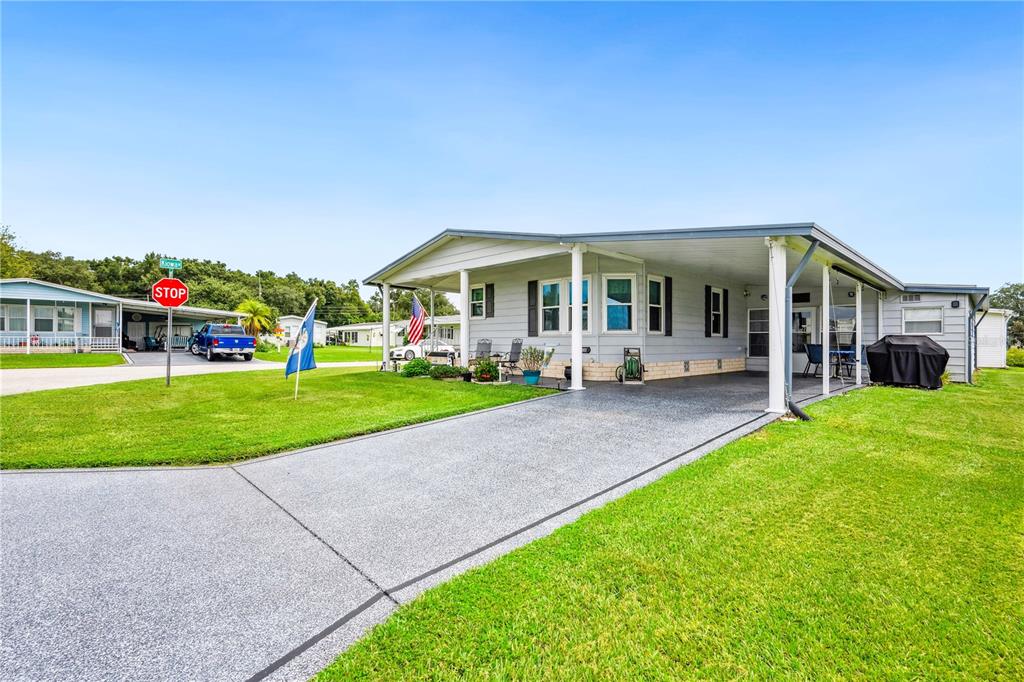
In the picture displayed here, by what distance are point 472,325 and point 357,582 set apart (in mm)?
11471

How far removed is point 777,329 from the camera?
632 cm

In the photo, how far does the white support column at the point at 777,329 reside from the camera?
6.23 meters

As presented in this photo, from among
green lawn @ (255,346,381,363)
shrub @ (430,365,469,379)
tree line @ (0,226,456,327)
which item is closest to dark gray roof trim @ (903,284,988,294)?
shrub @ (430,365,469,379)

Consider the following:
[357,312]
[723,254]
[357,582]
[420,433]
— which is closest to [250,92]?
[420,433]

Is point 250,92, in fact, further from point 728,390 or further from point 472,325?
point 728,390

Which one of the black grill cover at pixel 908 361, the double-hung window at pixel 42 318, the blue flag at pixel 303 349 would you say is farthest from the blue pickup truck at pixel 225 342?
the black grill cover at pixel 908 361

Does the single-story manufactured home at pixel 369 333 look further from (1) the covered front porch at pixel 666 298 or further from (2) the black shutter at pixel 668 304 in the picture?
(2) the black shutter at pixel 668 304

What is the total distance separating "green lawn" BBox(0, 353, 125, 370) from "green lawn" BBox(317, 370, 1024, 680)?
20.8 m

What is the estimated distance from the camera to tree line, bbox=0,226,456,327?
3662 centimetres

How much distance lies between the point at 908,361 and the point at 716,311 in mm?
4427

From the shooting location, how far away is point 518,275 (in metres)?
12.0

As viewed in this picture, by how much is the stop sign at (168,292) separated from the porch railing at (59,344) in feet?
52.5

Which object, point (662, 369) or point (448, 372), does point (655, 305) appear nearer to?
point (662, 369)

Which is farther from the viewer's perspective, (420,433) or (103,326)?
(103,326)
